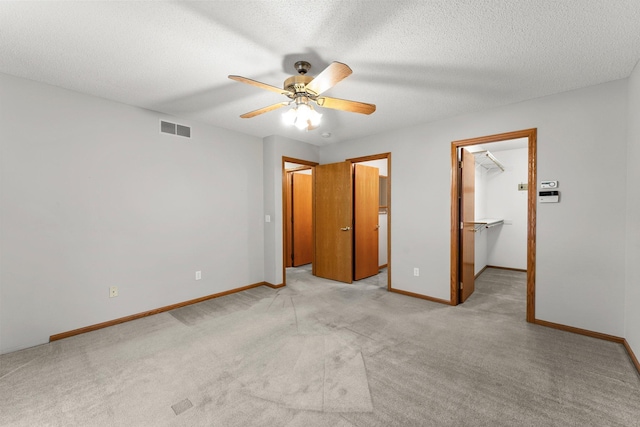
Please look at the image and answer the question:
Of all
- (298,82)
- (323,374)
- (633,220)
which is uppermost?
(298,82)

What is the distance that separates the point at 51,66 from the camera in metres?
2.20

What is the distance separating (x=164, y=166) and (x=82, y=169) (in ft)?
2.57

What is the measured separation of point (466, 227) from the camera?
3670 mm

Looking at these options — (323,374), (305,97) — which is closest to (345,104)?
(305,97)

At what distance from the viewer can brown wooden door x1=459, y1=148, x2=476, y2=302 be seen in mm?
3521

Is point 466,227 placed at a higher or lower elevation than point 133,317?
higher

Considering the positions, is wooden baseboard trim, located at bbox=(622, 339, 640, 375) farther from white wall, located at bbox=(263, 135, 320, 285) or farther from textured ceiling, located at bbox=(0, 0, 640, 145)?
white wall, located at bbox=(263, 135, 320, 285)

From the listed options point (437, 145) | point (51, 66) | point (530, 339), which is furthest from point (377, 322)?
point (51, 66)

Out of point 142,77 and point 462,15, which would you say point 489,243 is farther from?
point 142,77

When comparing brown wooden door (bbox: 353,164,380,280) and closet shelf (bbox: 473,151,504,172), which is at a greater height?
closet shelf (bbox: 473,151,504,172)

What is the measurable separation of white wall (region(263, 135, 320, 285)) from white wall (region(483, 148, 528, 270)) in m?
4.22

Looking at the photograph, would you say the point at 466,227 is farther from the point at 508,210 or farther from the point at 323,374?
the point at 323,374

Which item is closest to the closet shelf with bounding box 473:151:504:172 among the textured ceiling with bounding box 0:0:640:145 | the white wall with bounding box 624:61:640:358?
the textured ceiling with bounding box 0:0:640:145

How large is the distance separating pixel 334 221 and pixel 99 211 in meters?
3.22
